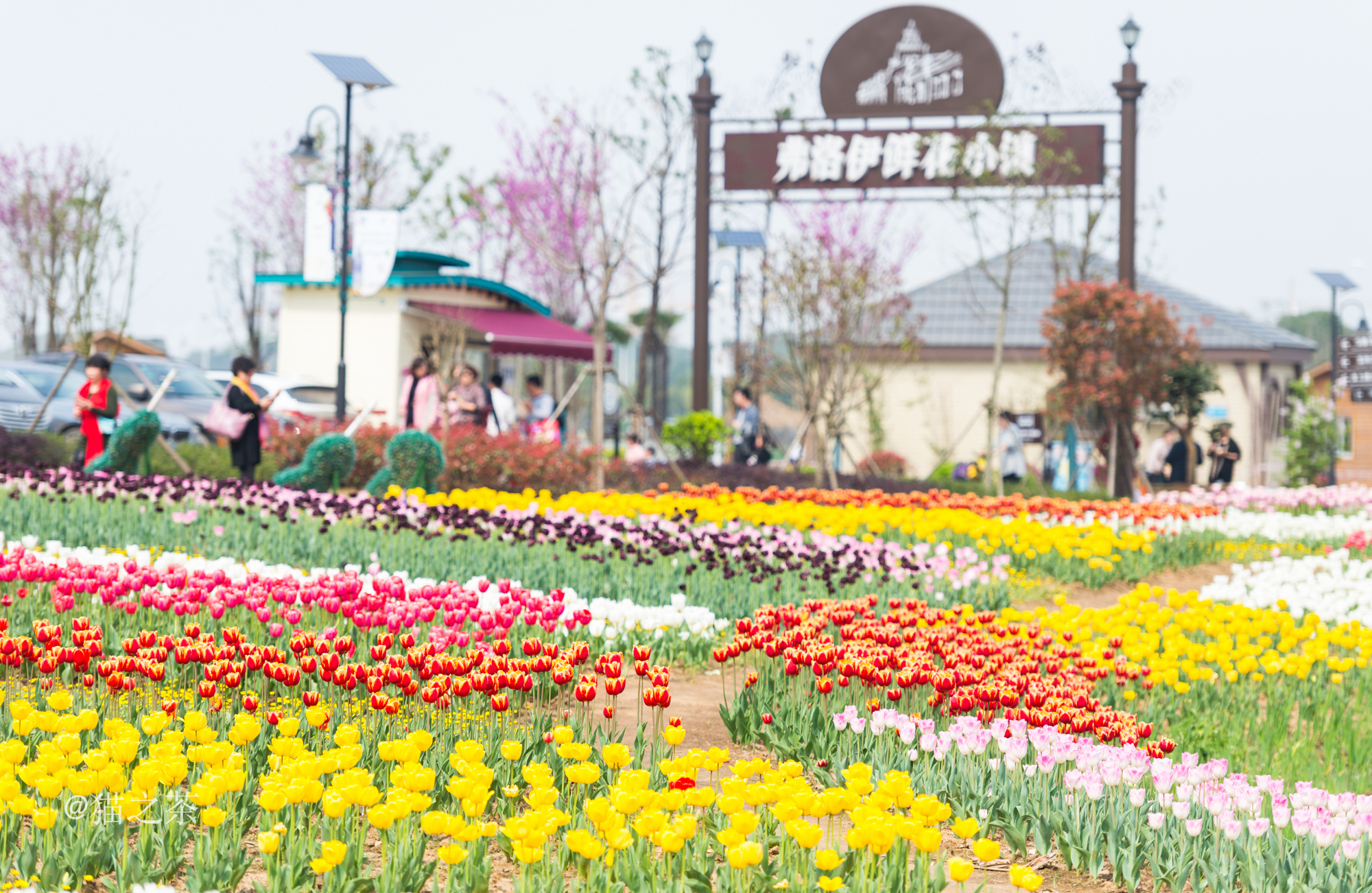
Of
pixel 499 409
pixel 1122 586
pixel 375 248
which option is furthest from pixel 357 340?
pixel 1122 586

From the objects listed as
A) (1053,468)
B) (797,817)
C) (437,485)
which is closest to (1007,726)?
(797,817)

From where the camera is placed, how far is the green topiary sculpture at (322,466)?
1152 cm

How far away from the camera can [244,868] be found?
9.30 feet

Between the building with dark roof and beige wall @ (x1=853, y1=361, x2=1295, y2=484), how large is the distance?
2 cm

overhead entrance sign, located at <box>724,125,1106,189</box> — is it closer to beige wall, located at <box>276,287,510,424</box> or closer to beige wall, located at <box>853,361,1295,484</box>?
beige wall, located at <box>853,361,1295,484</box>

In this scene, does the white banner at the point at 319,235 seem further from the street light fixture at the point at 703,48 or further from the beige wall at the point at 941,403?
the beige wall at the point at 941,403

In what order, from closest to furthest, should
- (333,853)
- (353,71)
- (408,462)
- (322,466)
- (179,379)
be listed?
(333,853) < (408,462) < (322,466) < (353,71) < (179,379)

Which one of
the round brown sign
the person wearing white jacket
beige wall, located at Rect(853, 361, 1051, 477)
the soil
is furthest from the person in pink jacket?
beige wall, located at Rect(853, 361, 1051, 477)

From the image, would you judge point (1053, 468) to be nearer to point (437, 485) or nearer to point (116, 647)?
point (437, 485)

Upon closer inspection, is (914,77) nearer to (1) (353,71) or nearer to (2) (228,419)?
(1) (353,71)

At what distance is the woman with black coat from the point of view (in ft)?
41.1

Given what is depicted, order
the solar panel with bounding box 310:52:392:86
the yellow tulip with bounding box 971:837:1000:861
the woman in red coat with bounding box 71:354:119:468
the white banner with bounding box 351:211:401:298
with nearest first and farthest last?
the yellow tulip with bounding box 971:837:1000:861 → the woman in red coat with bounding box 71:354:119:468 → the white banner with bounding box 351:211:401:298 → the solar panel with bounding box 310:52:392:86

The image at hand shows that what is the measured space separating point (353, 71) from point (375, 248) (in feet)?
8.51

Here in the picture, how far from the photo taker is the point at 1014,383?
27891 millimetres
